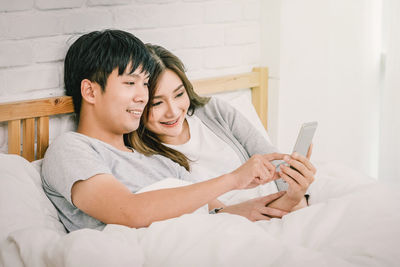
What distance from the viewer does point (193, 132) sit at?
5.61ft

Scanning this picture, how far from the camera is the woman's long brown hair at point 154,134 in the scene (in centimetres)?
154

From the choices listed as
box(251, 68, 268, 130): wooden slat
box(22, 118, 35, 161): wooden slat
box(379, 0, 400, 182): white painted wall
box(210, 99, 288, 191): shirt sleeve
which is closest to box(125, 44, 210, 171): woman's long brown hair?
box(210, 99, 288, 191): shirt sleeve

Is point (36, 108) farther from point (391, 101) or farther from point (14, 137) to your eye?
point (391, 101)

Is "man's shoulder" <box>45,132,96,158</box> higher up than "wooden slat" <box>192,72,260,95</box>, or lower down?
lower down

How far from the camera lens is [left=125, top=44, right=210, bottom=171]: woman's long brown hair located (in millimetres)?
1541

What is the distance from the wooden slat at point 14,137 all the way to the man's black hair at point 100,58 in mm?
177

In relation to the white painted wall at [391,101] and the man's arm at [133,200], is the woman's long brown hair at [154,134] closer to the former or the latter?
the man's arm at [133,200]

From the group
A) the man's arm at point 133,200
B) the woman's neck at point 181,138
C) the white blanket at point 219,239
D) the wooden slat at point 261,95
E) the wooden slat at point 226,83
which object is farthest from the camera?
the wooden slat at point 261,95

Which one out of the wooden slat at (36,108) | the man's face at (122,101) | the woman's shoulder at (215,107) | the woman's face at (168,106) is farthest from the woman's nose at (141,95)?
the woman's shoulder at (215,107)

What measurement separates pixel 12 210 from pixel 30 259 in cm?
21

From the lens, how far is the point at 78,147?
1.27 metres

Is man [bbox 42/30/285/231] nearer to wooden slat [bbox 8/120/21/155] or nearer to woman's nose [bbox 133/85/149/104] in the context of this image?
woman's nose [bbox 133/85/149/104]

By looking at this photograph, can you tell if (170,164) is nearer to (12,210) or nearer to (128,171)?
(128,171)

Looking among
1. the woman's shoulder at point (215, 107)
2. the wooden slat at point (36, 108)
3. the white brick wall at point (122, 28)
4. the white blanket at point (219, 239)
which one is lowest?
the white blanket at point (219, 239)
